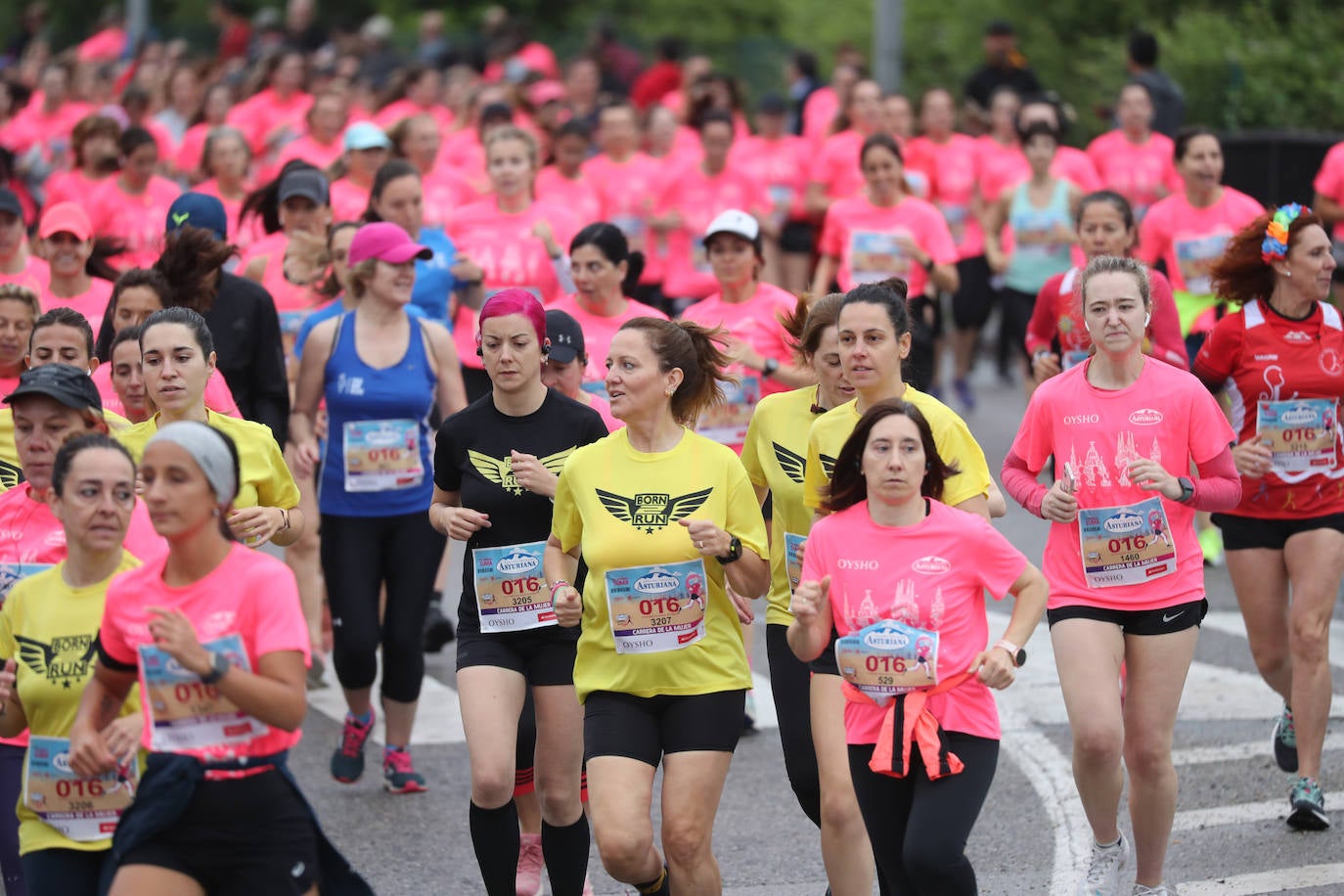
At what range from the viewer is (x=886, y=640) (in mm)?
5383

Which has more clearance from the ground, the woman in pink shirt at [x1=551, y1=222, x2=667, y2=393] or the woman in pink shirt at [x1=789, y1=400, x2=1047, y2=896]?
the woman in pink shirt at [x1=551, y1=222, x2=667, y2=393]

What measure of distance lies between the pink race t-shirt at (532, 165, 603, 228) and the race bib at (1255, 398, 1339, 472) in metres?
7.14

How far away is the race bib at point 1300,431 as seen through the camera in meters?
7.48

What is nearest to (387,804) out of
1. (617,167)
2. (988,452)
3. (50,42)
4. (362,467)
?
(362,467)

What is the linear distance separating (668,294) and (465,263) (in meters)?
5.02

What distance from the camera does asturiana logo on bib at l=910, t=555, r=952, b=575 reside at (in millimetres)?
5422

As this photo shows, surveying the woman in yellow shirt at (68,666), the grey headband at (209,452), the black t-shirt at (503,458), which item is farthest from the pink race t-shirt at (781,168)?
the grey headband at (209,452)

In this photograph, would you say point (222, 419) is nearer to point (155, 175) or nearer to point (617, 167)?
point (155, 175)

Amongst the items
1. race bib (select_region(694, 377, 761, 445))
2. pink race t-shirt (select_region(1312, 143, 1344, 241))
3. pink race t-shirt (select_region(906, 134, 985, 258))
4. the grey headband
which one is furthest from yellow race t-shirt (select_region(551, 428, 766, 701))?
pink race t-shirt (select_region(906, 134, 985, 258))

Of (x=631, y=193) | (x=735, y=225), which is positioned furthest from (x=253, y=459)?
(x=631, y=193)

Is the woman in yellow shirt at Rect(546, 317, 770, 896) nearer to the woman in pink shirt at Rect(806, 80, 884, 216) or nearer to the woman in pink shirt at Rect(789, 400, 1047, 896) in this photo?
the woman in pink shirt at Rect(789, 400, 1047, 896)

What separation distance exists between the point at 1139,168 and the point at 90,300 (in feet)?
29.8

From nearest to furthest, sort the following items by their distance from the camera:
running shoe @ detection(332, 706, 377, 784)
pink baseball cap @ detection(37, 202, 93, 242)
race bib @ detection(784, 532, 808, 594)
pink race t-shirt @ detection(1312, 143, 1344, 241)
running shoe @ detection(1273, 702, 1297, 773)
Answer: race bib @ detection(784, 532, 808, 594) < running shoe @ detection(1273, 702, 1297, 773) < running shoe @ detection(332, 706, 377, 784) < pink baseball cap @ detection(37, 202, 93, 242) < pink race t-shirt @ detection(1312, 143, 1344, 241)

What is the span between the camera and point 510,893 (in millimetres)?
6234
